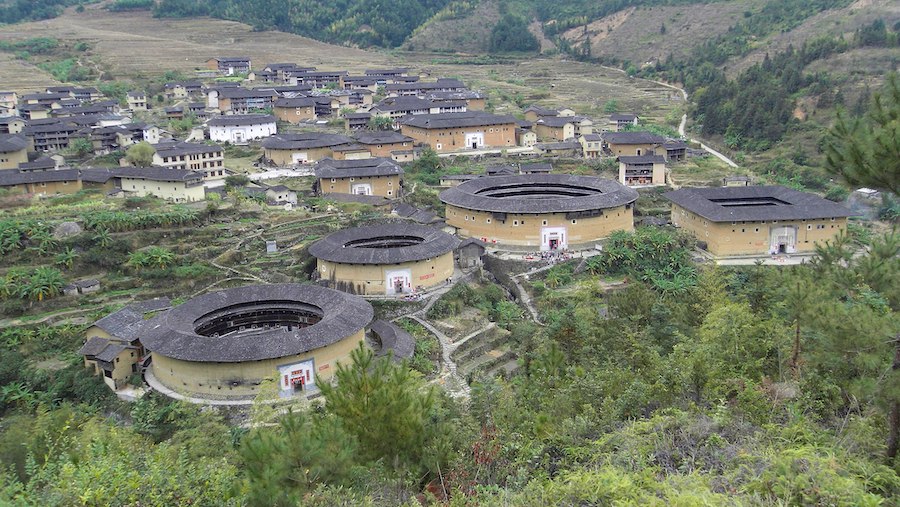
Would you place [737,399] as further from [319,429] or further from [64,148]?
[64,148]

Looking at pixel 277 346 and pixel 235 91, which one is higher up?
pixel 235 91

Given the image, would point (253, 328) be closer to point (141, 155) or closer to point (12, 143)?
point (141, 155)

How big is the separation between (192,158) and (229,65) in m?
40.9

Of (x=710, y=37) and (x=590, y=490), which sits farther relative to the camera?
(x=710, y=37)

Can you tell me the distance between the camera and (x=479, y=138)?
54.3m

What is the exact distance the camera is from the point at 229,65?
7856 cm

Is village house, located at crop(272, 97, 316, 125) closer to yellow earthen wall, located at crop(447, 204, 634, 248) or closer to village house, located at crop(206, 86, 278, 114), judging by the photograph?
village house, located at crop(206, 86, 278, 114)

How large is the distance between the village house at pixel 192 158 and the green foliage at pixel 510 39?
66.7m

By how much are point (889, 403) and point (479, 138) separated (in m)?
45.3

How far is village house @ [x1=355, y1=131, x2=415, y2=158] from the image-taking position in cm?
4922

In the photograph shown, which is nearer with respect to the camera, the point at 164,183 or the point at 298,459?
the point at 298,459

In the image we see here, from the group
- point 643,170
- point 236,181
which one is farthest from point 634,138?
point 236,181

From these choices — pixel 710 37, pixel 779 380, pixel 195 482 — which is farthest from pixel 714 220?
pixel 710 37


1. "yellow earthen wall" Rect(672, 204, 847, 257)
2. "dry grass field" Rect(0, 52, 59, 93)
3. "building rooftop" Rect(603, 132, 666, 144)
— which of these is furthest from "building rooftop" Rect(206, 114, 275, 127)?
"yellow earthen wall" Rect(672, 204, 847, 257)
